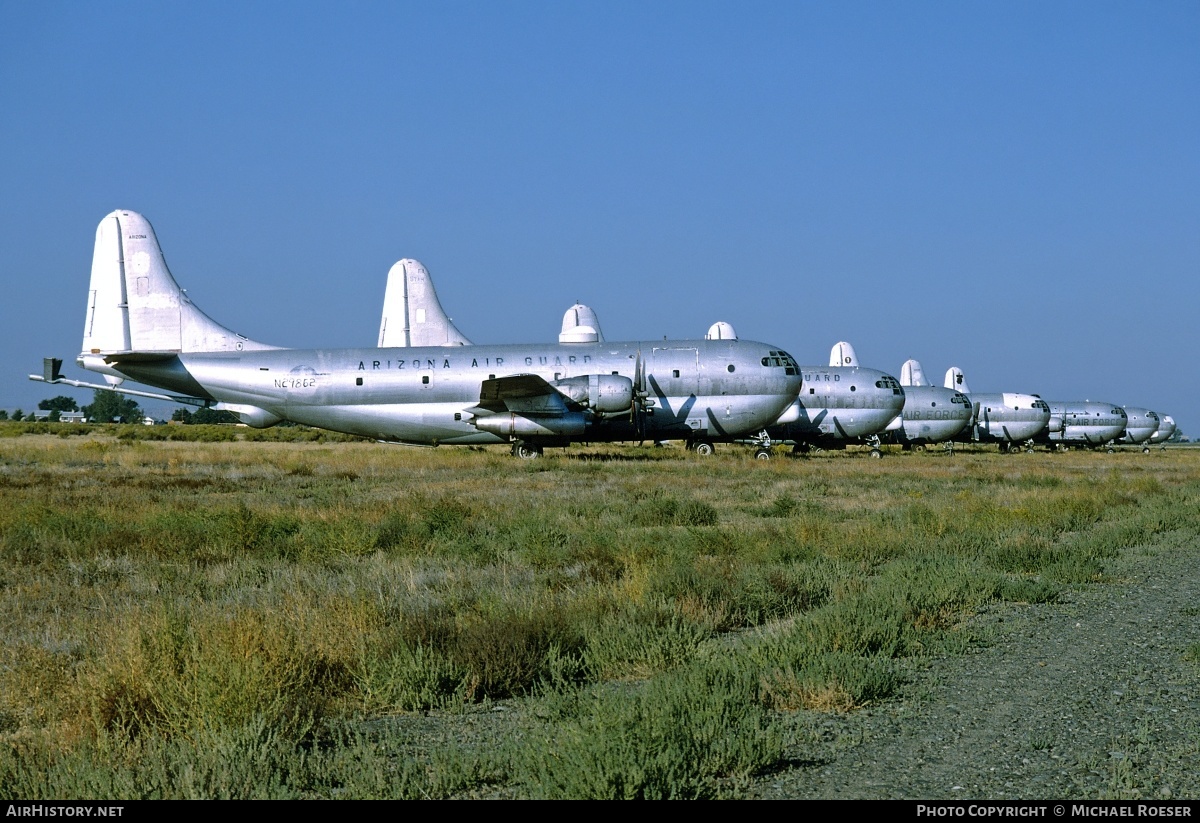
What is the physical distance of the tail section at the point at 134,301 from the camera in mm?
35031

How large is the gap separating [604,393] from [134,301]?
17.5 m

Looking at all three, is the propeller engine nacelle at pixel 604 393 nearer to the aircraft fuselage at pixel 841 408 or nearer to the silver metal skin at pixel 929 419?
the aircraft fuselage at pixel 841 408

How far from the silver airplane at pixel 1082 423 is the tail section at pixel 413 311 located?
190 ft

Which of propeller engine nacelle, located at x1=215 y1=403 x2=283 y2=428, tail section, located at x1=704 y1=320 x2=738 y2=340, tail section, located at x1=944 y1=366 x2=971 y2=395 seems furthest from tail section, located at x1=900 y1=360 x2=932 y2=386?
propeller engine nacelle, located at x1=215 y1=403 x2=283 y2=428

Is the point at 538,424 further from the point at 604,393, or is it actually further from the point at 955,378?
the point at 955,378

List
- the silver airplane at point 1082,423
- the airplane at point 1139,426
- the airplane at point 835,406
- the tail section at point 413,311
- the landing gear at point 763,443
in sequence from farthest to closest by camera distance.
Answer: the airplane at point 1139,426 → the silver airplane at point 1082,423 → the airplane at point 835,406 → the tail section at point 413,311 → the landing gear at point 763,443

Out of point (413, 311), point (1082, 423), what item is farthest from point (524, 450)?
point (1082, 423)

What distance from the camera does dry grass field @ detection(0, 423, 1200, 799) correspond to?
485 cm

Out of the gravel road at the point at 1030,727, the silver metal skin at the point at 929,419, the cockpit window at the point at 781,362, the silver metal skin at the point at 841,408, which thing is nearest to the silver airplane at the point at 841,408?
the silver metal skin at the point at 841,408

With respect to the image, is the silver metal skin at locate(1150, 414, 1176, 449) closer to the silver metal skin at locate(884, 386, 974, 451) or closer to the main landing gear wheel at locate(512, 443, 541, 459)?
the silver metal skin at locate(884, 386, 974, 451)

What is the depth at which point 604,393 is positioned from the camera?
35.7 meters

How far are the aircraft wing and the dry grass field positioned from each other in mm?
15835

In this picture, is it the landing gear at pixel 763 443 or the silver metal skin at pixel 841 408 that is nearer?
the landing gear at pixel 763 443

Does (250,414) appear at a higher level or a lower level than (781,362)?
lower
